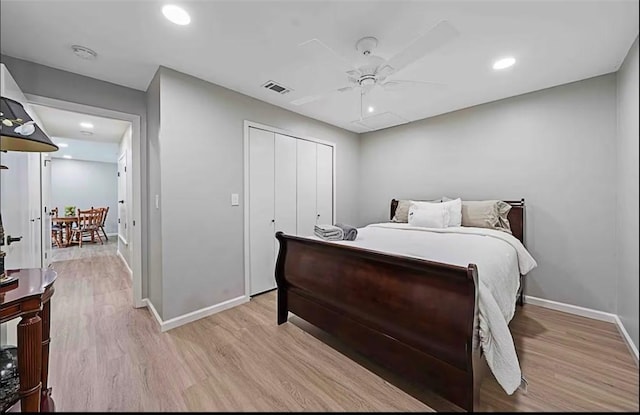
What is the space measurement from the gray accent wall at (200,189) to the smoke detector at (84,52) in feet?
1.59

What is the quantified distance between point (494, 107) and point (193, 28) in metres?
3.28

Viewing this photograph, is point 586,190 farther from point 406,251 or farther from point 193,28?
point 193,28

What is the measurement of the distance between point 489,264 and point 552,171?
1.98 metres

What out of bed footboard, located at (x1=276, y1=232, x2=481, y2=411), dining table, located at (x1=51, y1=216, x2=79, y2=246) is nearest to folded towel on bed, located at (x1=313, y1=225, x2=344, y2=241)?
bed footboard, located at (x1=276, y1=232, x2=481, y2=411)

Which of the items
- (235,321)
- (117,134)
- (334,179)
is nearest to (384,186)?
(334,179)

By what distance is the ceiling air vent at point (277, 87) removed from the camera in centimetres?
273

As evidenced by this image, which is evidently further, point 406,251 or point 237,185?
point 237,185

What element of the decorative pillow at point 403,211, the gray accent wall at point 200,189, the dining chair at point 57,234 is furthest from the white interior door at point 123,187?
the decorative pillow at point 403,211

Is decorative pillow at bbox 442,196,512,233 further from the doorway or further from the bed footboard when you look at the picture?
the doorway

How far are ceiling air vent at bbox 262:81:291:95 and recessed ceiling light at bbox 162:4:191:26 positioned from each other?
1024mm

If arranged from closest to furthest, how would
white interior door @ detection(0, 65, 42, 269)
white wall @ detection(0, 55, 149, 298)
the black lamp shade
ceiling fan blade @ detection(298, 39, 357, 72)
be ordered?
the black lamp shade → white interior door @ detection(0, 65, 42, 269) → ceiling fan blade @ detection(298, 39, 357, 72) → white wall @ detection(0, 55, 149, 298)

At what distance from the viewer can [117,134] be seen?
3600 millimetres

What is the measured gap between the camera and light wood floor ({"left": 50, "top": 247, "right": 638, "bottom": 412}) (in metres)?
0.81

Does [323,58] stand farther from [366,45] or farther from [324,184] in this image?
[324,184]
